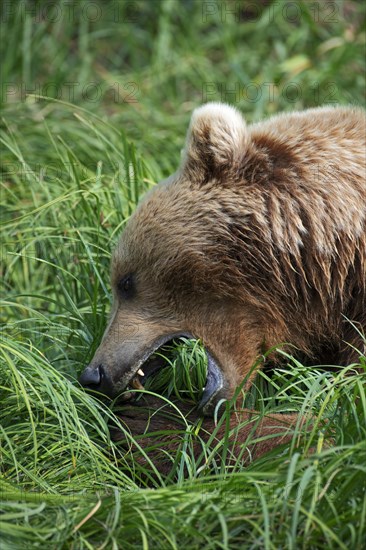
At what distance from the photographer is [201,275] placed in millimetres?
4984

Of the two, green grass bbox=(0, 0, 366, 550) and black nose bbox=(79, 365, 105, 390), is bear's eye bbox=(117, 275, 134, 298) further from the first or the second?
black nose bbox=(79, 365, 105, 390)

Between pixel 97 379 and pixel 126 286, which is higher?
pixel 126 286

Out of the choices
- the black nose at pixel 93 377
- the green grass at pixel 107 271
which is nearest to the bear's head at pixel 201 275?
the black nose at pixel 93 377

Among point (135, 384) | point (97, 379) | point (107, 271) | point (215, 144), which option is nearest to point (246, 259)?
point (215, 144)

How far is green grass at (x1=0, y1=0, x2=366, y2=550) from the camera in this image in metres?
3.48

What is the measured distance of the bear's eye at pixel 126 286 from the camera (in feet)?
17.1

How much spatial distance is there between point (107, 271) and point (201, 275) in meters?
0.99

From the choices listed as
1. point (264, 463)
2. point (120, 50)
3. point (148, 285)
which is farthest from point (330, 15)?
point (264, 463)

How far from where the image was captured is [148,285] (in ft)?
16.9

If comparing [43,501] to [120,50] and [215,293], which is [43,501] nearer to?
[215,293]

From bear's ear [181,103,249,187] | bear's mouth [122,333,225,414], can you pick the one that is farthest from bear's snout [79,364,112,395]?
bear's ear [181,103,249,187]

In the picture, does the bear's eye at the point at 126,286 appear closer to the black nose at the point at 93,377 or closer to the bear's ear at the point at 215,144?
the black nose at the point at 93,377

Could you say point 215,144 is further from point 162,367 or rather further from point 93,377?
point 93,377

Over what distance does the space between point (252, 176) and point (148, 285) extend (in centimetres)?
77
